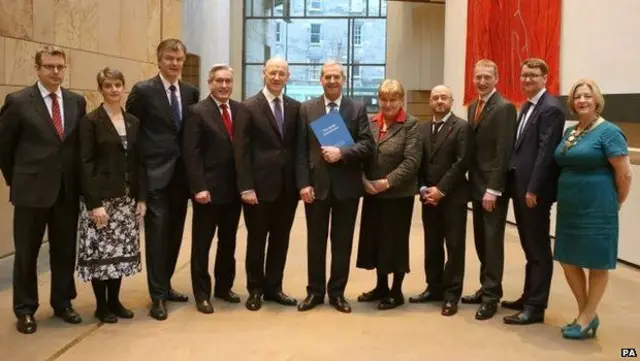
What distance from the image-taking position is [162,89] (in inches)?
161

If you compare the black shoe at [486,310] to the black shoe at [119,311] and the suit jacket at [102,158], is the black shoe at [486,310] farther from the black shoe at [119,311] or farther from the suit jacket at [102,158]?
the suit jacket at [102,158]

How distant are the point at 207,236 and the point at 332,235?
0.82 meters

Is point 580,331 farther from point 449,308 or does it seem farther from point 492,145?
point 492,145

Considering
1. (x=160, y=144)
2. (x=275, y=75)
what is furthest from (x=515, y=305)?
(x=160, y=144)

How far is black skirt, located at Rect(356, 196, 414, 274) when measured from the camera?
418 centimetres

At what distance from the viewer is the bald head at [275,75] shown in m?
4.05

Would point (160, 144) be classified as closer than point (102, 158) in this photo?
No

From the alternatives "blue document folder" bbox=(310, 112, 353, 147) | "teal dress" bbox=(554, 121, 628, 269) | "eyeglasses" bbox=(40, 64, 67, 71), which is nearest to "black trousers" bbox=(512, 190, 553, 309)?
"teal dress" bbox=(554, 121, 628, 269)

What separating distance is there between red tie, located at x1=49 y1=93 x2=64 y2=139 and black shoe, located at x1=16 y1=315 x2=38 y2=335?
3.54ft

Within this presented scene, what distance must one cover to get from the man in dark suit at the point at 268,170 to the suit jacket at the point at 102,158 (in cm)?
70

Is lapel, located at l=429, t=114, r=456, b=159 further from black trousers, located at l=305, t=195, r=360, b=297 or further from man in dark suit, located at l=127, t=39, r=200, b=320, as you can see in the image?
man in dark suit, located at l=127, t=39, r=200, b=320

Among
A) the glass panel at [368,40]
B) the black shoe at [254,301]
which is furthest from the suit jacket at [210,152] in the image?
the glass panel at [368,40]

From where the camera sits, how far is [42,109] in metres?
3.66

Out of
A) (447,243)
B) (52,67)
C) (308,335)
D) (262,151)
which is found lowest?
(308,335)
